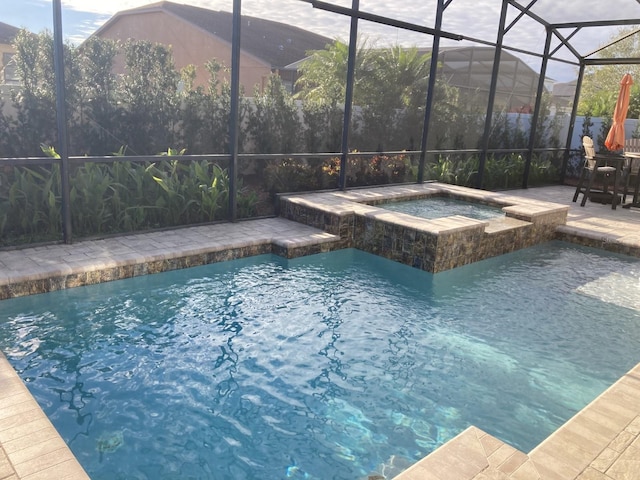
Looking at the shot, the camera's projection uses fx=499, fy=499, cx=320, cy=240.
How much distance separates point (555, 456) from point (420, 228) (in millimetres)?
3767

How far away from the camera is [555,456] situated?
8.29 ft

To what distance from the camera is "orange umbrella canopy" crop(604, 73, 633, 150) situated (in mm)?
9836

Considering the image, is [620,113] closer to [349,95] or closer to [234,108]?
[349,95]

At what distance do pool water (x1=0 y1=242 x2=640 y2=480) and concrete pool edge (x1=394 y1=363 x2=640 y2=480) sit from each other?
340mm

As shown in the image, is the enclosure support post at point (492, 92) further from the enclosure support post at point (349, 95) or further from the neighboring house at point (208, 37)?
the neighboring house at point (208, 37)

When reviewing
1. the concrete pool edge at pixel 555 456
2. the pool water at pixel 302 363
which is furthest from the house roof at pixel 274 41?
the concrete pool edge at pixel 555 456

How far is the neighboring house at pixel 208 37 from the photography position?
9.01 meters

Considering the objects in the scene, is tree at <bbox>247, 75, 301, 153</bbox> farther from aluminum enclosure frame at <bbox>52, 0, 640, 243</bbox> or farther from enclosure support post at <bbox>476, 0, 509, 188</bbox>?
enclosure support post at <bbox>476, 0, 509, 188</bbox>

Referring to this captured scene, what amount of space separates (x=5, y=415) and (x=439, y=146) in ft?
31.5

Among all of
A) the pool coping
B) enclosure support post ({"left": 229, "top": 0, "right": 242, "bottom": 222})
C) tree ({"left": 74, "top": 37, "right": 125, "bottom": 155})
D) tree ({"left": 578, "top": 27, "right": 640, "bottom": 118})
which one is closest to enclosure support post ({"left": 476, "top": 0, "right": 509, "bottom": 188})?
enclosure support post ({"left": 229, "top": 0, "right": 242, "bottom": 222})

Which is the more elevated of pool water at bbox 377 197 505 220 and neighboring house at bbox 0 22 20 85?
neighboring house at bbox 0 22 20 85

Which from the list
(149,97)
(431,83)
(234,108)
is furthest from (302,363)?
(431,83)

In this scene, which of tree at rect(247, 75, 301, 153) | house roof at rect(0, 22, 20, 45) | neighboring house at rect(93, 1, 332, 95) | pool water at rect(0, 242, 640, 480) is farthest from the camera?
neighboring house at rect(93, 1, 332, 95)

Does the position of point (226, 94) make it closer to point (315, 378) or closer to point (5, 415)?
point (315, 378)
